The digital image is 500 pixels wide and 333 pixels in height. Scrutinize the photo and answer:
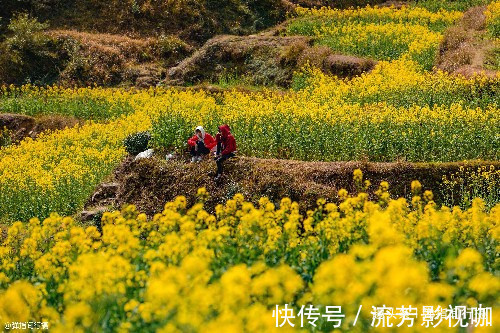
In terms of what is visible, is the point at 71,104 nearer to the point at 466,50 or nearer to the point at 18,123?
→ the point at 18,123

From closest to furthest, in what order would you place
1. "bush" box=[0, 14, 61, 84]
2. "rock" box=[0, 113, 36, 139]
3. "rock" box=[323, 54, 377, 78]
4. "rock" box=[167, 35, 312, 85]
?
"rock" box=[0, 113, 36, 139]
"rock" box=[323, 54, 377, 78]
"rock" box=[167, 35, 312, 85]
"bush" box=[0, 14, 61, 84]

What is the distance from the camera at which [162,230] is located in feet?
26.8

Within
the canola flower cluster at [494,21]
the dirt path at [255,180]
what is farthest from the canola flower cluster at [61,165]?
the canola flower cluster at [494,21]

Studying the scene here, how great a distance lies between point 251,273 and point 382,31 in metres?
24.4

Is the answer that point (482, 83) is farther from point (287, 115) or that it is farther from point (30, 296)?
point (30, 296)

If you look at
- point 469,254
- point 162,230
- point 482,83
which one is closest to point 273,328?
point 469,254

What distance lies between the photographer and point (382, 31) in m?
27.9

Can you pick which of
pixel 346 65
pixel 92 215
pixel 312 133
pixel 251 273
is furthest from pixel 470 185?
pixel 346 65

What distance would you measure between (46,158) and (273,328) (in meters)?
16.0

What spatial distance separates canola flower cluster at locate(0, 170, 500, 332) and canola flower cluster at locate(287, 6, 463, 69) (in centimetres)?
1699

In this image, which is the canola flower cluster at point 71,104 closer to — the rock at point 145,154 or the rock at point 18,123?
the rock at point 18,123

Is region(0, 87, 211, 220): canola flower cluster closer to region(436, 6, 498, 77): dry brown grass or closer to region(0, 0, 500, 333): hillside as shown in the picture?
region(0, 0, 500, 333): hillside

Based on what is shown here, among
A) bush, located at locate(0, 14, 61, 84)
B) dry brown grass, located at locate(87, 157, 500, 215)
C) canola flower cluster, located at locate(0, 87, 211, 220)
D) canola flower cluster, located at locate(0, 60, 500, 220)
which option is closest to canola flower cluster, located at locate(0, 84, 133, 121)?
canola flower cluster, located at locate(0, 87, 211, 220)

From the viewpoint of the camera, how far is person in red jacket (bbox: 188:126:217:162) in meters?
13.9
